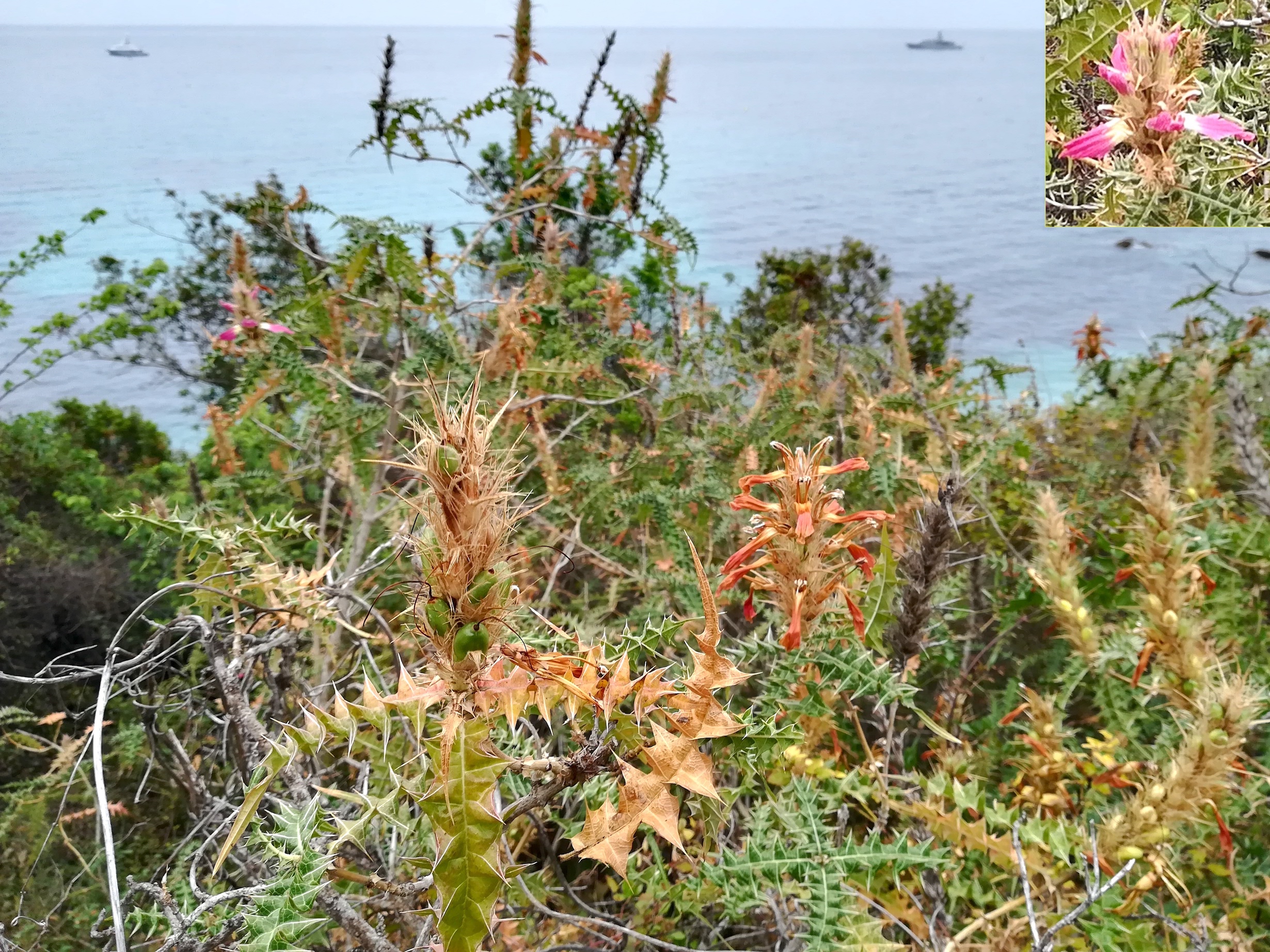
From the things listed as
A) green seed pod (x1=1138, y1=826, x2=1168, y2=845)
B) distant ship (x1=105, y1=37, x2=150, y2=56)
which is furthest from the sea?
green seed pod (x1=1138, y1=826, x2=1168, y2=845)

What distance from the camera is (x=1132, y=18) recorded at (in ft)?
3.62

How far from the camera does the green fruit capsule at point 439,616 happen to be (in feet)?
→ 1.19

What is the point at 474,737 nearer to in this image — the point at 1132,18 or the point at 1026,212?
the point at 1132,18

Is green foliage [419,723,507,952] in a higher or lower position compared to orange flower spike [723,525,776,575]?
lower

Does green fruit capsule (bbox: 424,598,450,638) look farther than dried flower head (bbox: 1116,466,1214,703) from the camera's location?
No

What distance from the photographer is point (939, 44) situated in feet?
34.2

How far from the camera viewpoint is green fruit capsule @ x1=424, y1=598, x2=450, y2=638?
0.36 metres

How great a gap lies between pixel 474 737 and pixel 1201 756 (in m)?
0.63

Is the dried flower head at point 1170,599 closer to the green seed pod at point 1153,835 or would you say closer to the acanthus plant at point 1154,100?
the green seed pod at point 1153,835

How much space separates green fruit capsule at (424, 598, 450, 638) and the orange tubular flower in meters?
0.24

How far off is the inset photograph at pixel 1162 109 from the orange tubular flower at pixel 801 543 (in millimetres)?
922

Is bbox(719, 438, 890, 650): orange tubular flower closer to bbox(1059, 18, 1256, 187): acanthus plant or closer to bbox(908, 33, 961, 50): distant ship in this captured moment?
bbox(1059, 18, 1256, 187): acanthus plant

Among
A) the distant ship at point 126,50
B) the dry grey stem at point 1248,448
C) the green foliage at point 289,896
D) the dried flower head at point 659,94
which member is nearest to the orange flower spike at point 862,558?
the green foliage at point 289,896

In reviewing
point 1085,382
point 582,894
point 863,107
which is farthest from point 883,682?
point 863,107
